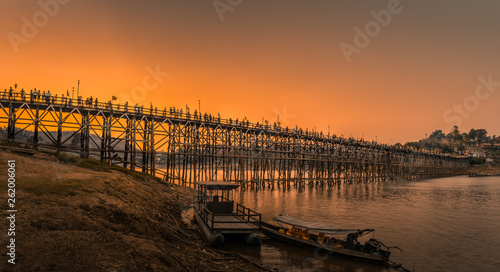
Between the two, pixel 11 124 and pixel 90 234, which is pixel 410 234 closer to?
pixel 90 234

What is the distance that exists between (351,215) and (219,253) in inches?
846

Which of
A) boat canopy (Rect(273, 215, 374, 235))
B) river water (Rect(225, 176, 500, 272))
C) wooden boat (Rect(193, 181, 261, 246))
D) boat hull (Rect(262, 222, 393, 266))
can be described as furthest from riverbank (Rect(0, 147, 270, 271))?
boat canopy (Rect(273, 215, 374, 235))

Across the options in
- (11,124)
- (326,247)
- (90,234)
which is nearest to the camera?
(90,234)

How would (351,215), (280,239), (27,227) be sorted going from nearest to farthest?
1. (27,227)
2. (280,239)
3. (351,215)

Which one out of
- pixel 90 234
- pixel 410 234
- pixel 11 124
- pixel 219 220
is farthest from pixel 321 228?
pixel 11 124

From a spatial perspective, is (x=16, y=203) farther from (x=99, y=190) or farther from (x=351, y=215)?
(x=351, y=215)

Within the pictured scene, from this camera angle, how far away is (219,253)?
16.8 m

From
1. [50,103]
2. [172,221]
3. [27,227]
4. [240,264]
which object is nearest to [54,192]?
[27,227]

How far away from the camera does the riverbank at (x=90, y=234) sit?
1120 cm

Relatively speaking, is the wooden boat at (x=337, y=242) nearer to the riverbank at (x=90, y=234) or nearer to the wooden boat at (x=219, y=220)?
the wooden boat at (x=219, y=220)

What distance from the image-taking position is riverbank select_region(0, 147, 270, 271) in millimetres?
11195

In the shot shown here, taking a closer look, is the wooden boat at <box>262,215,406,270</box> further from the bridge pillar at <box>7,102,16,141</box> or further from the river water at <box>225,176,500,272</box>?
the bridge pillar at <box>7,102,16,141</box>

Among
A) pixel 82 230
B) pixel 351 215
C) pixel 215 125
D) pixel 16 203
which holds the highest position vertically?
pixel 215 125

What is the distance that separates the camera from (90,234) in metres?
13.1
